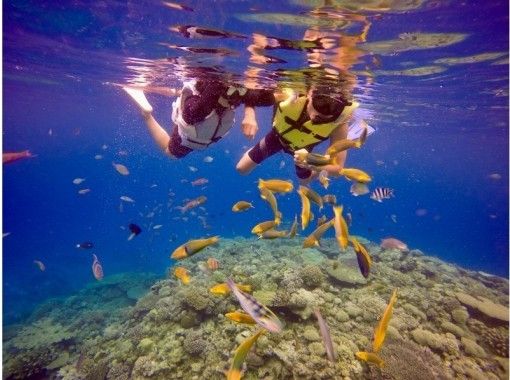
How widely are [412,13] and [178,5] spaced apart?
5.58 meters

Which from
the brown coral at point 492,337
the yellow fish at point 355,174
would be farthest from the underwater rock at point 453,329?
the yellow fish at point 355,174

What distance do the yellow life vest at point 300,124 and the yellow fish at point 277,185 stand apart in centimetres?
149

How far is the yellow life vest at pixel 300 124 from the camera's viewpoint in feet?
21.5

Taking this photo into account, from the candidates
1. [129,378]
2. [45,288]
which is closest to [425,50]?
[129,378]

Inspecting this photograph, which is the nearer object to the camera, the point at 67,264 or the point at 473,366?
the point at 473,366

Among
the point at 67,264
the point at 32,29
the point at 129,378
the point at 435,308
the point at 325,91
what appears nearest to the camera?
the point at 129,378

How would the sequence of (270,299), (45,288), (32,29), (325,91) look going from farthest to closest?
(45,288), (325,91), (32,29), (270,299)

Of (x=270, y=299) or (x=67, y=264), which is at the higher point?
(x=270, y=299)

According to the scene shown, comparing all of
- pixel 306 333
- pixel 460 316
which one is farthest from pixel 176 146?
pixel 460 316

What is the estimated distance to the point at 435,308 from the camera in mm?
9023

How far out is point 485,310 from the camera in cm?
891

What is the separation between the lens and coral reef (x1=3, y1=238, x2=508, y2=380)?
6.61 meters

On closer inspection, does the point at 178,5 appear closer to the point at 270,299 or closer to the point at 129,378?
the point at 270,299

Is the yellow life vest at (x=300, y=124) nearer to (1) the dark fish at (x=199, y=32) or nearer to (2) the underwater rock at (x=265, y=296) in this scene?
(1) the dark fish at (x=199, y=32)
